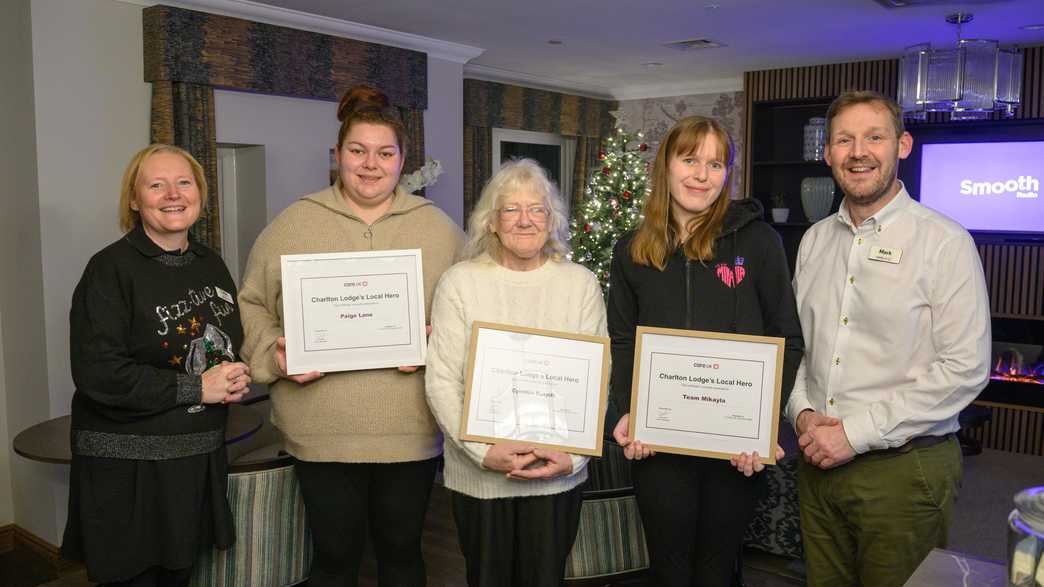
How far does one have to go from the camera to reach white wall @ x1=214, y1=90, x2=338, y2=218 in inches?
189

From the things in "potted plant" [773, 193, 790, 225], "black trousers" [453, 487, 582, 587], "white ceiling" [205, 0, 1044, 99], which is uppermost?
"white ceiling" [205, 0, 1044, 99]

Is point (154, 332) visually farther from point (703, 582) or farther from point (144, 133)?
point (144, 133)

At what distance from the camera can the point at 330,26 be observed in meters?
5.27

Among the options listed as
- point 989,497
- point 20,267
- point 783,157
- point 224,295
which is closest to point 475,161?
point 783,157

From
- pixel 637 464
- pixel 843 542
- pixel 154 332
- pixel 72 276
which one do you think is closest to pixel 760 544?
pixel 843 542

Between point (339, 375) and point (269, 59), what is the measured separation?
10.9ft

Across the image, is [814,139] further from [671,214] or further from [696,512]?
[696,512]

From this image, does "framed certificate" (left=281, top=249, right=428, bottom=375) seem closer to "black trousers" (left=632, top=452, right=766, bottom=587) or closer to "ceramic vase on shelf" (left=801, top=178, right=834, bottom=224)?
"black trousers" (left=632, top=452, right=766, bottom=587)

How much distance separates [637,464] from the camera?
2113 millimetres

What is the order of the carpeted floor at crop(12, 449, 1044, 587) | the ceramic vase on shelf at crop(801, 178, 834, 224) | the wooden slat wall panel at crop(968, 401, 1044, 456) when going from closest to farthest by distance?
the carpeted floor at crop(12, 449, 1044, 587)
the wooden slat wall panel at crop(968, 401, 1044, 456)
the ceramic vase on shelf at crop(801, 178, 834, 224)

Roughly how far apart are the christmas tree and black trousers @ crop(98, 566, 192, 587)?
3424 mm

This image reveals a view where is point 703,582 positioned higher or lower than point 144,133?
lower

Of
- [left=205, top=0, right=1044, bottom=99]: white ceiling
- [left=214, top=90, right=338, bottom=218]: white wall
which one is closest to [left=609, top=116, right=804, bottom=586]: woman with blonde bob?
[left=205, top=0, right=1044, bottom=99]: white ceiling

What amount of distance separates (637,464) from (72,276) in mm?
3098
